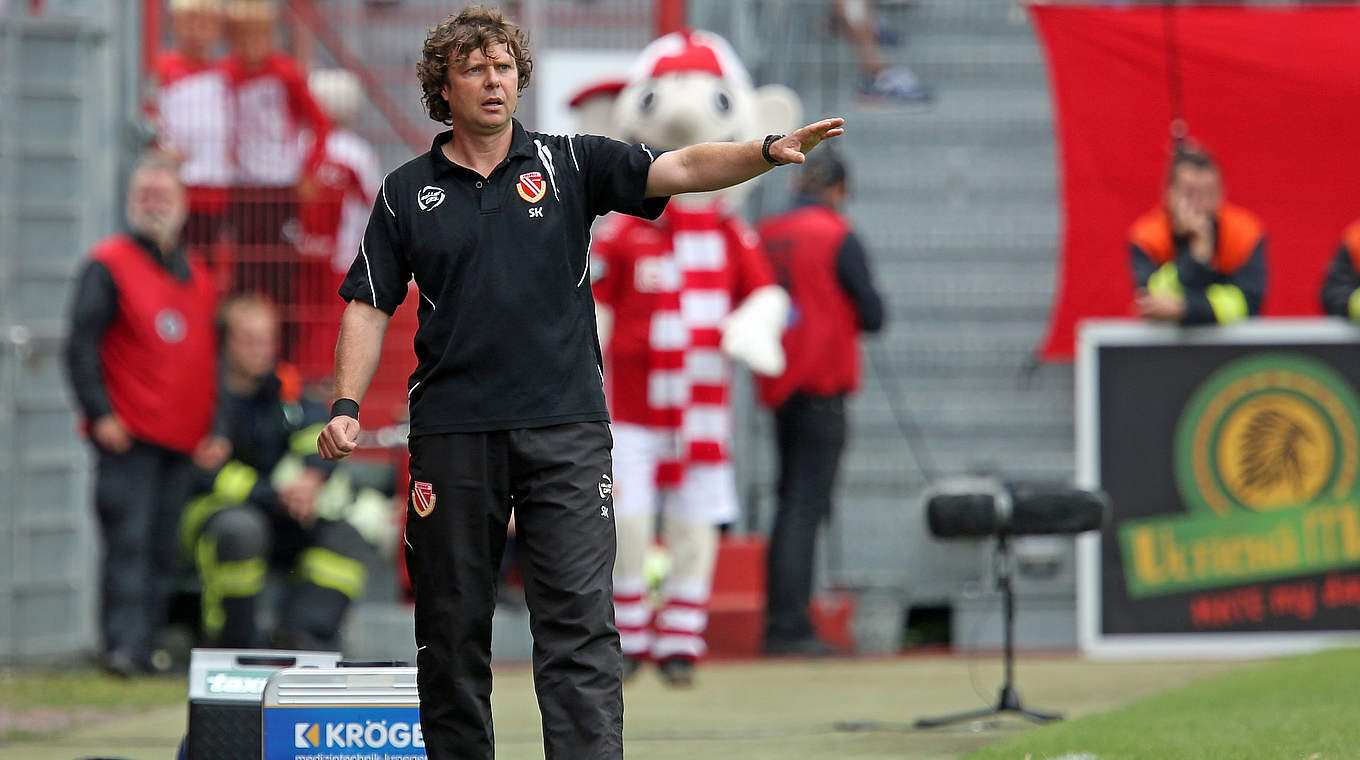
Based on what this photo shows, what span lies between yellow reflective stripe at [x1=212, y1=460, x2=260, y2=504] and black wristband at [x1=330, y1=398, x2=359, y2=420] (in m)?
4.07

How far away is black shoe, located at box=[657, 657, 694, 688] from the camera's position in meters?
7.71

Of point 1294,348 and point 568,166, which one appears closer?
point 568,166

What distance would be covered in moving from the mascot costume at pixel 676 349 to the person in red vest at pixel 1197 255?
1.72m

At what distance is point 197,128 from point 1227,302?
458 cm

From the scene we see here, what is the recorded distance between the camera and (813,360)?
349 inches

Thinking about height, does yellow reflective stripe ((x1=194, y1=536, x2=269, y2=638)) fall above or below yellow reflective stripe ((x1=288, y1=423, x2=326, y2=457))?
below

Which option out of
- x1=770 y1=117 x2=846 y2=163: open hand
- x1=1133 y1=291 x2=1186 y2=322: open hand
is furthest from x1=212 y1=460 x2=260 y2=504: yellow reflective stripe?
x1=770 y1=117 x2=846 y2=163: open hand

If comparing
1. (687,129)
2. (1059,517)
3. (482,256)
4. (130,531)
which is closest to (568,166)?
(482,256)

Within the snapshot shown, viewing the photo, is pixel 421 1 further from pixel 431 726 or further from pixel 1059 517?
pixel 431 726

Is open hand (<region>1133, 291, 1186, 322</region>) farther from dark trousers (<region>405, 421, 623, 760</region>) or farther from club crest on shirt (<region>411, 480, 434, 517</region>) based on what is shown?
club crest on shirt (<region>411, 480, 434, 517</region>)

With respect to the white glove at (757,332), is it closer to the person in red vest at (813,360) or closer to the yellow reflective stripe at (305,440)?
the person in red vest at (813,360)

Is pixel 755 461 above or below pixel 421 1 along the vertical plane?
below

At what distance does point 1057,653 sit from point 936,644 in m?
0.92

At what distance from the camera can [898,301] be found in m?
10.1
